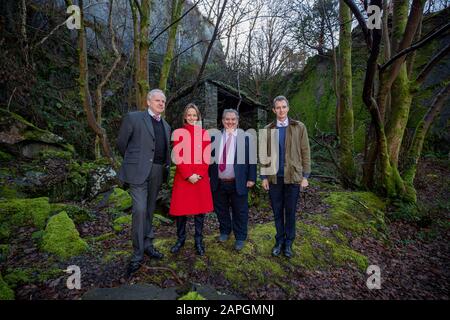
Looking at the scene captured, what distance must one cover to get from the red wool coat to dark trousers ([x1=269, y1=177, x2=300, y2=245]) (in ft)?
2.99

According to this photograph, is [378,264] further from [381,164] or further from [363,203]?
[381,164]

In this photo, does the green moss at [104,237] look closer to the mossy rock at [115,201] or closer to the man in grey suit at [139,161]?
the mossy rock at [115,201]

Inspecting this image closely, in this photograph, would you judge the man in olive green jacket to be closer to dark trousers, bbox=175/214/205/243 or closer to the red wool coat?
the red wool coat

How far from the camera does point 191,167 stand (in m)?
3.28

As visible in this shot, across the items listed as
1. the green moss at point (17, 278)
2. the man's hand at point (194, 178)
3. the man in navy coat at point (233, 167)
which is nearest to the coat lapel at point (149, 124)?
the man's hand at point (194, 178)

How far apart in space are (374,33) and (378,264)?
343 centimetres

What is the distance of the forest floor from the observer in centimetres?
294

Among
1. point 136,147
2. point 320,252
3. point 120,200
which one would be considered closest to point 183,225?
point 136,147

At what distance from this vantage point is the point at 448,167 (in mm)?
9664

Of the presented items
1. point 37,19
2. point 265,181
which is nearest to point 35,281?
point 265,181

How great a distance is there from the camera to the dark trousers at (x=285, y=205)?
3.45 meters

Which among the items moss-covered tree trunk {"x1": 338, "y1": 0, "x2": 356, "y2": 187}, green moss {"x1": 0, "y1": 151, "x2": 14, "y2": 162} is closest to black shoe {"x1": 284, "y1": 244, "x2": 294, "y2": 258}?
moss-covered tree trunk {"x1": 338, "y1": 0, "x2": 356, "y2": 187}

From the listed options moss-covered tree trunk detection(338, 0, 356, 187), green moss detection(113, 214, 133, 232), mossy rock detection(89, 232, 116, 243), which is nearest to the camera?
mossy rock detection(89, 232, 116, 243)

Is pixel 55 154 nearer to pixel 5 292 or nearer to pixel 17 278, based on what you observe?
pixel 17 278
